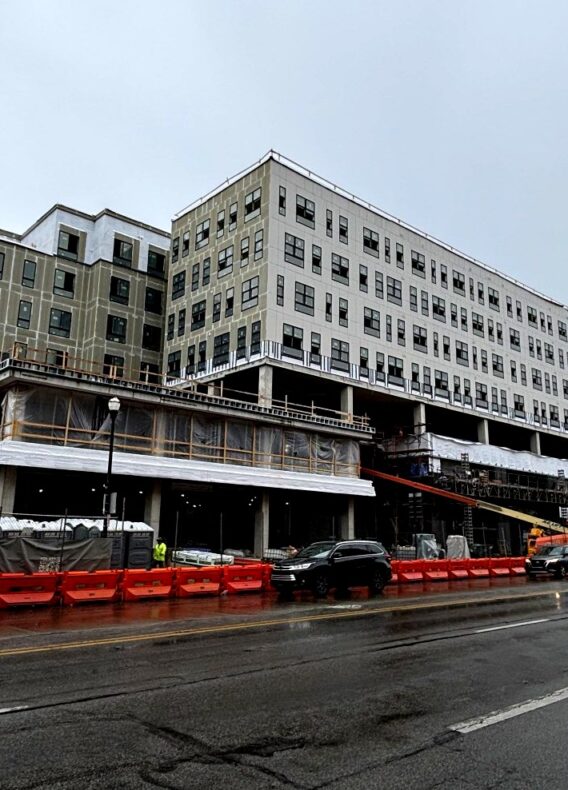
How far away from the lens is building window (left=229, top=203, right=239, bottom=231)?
4366 centimetres

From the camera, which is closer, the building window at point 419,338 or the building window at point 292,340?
the building window at point 292,340

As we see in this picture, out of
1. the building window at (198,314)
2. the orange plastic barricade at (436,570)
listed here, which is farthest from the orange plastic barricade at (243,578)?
the building window at (198,314)

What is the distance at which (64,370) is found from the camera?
93.8 ft

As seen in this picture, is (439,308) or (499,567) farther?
(439,308)

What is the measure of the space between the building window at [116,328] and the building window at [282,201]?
16.2m

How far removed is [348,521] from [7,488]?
20.5 metres

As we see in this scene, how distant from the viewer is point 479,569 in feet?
96.2

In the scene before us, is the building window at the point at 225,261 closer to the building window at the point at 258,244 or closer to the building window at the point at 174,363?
the building window at the point at 258,244

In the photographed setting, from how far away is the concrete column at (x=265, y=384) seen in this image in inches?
1465

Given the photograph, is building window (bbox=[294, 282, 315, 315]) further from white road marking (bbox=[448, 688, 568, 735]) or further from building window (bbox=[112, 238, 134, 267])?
white road marking (bbox=[448, 688, 568, 735])

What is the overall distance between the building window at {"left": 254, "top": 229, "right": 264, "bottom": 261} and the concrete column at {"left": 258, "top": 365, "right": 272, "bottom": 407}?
762 cm

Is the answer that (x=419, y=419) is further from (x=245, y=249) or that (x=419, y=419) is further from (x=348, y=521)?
(x=245, y=249)

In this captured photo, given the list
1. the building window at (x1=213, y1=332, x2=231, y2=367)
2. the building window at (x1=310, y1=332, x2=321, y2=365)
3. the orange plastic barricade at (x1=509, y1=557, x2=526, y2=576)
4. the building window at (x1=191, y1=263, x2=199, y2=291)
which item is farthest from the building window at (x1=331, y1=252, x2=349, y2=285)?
the orange plastic barricade at (x1=509, y1=557, x2=526, y2=576)

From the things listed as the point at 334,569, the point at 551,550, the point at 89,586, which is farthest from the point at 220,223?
the point at 89,586
